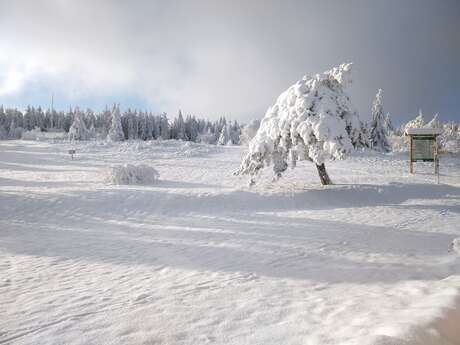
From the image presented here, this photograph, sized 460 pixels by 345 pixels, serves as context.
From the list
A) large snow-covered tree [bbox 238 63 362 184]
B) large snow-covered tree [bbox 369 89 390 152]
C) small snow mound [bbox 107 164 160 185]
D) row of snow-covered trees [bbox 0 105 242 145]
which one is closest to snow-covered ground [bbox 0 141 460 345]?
small snow mound [bbox 107 164 160 185]

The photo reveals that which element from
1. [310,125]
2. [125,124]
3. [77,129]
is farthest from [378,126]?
[125,124]

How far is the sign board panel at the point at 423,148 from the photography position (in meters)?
20.7

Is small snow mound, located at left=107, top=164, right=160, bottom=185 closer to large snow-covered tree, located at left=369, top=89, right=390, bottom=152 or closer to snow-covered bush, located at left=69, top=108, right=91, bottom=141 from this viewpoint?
large snow-covered tree, located at left=369, top=89, right=390, bottom=152

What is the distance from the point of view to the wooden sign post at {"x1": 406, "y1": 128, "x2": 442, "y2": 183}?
20.5 m

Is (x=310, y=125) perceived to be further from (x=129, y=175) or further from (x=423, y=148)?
(x=423, y=148)

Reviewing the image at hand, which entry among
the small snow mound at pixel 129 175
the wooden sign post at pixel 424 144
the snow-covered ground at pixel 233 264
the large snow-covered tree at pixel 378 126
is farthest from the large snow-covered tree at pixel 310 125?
the large snow-covered tree at pixel 378 126

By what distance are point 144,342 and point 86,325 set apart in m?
0.97

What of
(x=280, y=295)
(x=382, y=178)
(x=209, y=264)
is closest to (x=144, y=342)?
(x=280, y=295)

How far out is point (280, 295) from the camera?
16.3 ft

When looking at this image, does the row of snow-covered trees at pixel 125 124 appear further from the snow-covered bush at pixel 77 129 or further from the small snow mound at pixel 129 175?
the small snow mound at pixel 129 175

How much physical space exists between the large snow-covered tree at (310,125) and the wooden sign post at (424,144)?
8.85m

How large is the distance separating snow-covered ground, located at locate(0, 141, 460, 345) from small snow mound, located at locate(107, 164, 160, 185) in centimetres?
104

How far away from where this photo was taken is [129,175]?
16953 mm

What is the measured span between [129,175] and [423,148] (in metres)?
19.0
